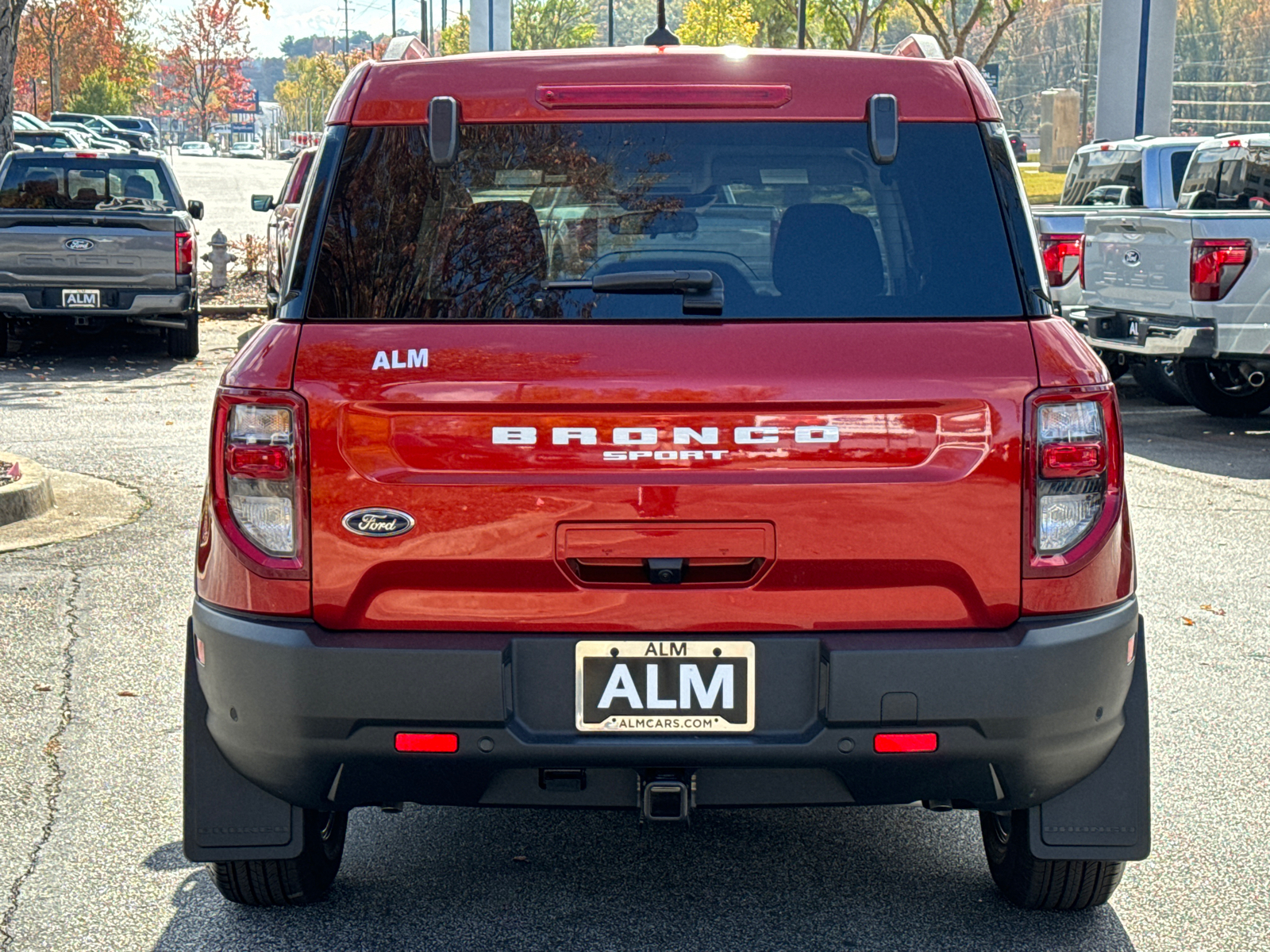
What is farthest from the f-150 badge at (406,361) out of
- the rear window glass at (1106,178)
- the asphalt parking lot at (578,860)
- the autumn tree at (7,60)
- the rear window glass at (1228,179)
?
the autumn tree at (7,60)

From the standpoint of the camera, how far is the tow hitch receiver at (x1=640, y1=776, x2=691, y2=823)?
3195 mm

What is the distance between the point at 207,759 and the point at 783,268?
1.57 meters

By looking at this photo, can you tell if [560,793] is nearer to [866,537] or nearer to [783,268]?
[866,537]

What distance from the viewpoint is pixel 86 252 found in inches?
584

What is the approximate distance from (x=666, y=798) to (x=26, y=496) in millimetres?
6145

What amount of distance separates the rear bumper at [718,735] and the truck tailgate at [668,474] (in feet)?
0.25

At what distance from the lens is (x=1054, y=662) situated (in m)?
3.14

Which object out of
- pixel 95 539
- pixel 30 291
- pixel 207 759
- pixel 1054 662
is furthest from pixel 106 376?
pixel 1054 662

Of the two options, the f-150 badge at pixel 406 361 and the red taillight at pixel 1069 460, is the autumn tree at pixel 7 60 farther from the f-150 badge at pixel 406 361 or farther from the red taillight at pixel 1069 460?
the red taillight at pixel 1069 460

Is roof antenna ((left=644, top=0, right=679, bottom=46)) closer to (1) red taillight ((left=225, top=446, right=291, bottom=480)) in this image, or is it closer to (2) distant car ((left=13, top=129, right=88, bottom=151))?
(1) red taillight ((left=225, top=446, right=291, bottom=480))

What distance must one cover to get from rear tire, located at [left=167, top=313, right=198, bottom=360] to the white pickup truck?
8.33 meters

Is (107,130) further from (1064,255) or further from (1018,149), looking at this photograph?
(1064,255)

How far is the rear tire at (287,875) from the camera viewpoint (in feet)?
12.1

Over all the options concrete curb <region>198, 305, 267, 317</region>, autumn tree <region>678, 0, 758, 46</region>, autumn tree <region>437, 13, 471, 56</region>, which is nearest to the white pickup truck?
concrete curb <region>198, 305, 267, 317</region>
